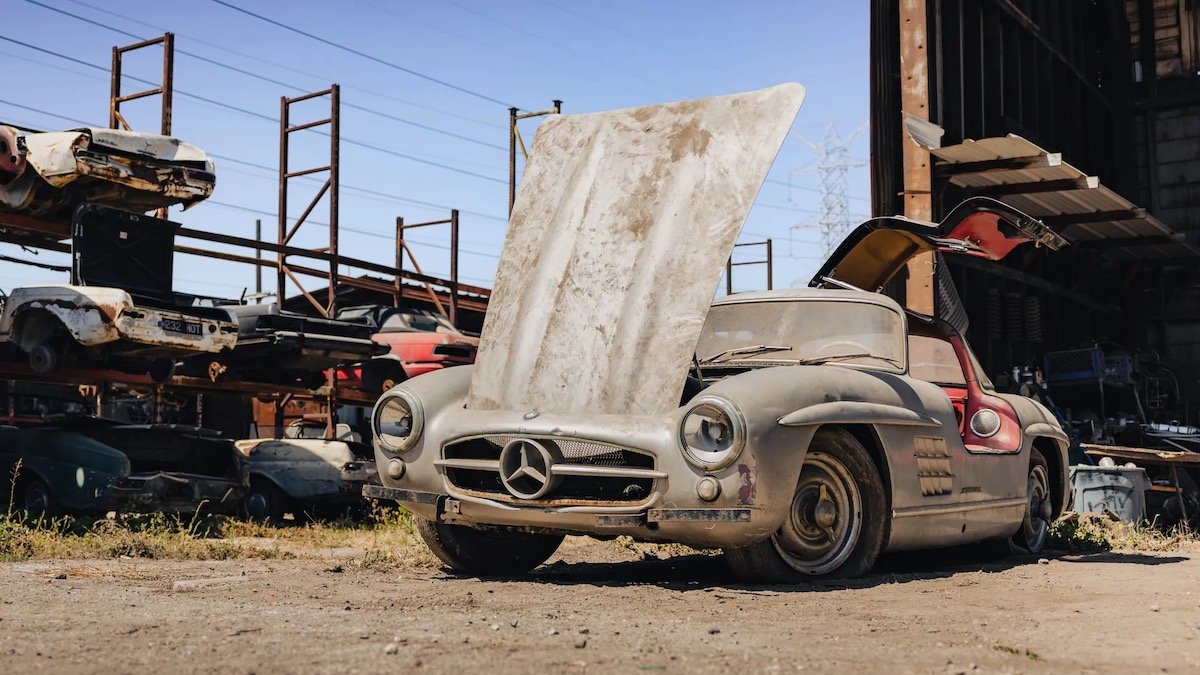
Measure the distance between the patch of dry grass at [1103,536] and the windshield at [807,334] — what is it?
120 inches

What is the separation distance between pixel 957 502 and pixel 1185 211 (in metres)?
16.3

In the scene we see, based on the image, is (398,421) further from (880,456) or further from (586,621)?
(880,456)

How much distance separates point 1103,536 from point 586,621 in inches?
262

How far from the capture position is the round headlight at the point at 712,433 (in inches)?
209

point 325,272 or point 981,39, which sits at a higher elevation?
point 981,39

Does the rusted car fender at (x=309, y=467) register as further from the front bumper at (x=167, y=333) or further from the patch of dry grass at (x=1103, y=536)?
the patch of dry grass at (x=1103, y=536)

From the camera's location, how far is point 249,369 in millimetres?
13367

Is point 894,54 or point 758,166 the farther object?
point 894,54

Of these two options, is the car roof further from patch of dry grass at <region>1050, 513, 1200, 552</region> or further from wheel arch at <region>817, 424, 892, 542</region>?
patch of dry grass at <region>1050, 513, 1200, 552</region>

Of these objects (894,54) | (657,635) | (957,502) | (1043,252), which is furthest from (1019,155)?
(657,635)

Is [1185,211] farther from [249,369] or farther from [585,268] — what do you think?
[585,268]

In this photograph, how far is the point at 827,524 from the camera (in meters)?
5.91

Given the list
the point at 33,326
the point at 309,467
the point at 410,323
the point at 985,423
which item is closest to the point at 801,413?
the point at 985,423

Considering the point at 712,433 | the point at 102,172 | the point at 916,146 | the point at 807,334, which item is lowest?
the point at 712,433
